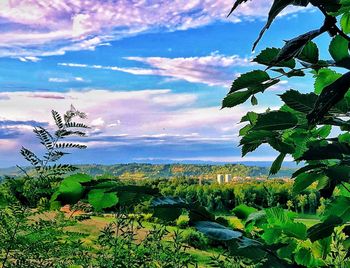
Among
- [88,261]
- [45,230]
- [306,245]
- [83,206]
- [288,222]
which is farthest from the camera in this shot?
[88,261]

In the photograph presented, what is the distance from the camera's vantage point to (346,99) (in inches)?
54.3

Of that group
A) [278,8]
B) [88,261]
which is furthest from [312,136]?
[88,261]

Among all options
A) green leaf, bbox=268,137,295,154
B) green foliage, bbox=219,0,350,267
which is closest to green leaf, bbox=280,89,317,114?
green foliage, bbox=219,0,350,267

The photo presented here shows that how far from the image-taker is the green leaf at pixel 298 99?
1.34m

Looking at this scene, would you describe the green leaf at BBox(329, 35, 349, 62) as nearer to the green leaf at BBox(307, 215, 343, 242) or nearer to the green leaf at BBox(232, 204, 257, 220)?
the green leaf at BBox(307, 215, 343, 242)

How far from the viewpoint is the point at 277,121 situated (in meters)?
1.38

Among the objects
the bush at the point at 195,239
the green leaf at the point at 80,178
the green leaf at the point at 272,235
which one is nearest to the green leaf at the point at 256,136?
the green leaf at the point at 272,235

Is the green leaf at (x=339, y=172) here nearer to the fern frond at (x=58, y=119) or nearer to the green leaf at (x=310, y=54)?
the green leaf at (x=310, y=54)

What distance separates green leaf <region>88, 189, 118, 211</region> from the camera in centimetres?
117

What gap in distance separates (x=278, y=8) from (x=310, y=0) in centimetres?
13

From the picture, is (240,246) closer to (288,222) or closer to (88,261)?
(288,222)

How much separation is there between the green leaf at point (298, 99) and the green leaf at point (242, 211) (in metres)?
0.61

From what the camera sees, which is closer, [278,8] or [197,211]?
[278,8]

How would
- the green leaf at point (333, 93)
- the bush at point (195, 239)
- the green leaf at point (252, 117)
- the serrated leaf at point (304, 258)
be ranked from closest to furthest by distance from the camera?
1. the green leaf at point (333, 93)
2. the serrated leaf at point (304, 258)
3. the green leaf at point (252, 117)
4. the bush at point (195, 239)
